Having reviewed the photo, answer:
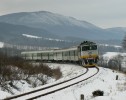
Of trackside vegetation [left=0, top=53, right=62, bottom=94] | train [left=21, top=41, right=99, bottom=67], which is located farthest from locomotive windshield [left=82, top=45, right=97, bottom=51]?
trackside vegetation [left=0, top=53, right=62, bottom=94]

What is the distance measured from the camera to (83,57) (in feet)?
185

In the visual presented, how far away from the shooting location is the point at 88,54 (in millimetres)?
56531

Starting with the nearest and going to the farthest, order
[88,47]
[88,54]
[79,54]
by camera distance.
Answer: [88,54]
[88,47]
[79,54]

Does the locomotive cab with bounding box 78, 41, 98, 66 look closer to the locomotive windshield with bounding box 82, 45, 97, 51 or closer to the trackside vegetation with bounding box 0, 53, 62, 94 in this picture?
the locomotive windshield with bounding box 82, 45, 97, 51

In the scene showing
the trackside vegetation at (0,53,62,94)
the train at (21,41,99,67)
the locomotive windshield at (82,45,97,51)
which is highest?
the locomotive windshield at (82,45,97,51)

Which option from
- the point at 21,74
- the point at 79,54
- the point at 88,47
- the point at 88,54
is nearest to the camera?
the point at 21,74

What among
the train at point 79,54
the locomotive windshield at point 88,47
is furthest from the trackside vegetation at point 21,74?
the locomotive windshield at point 88,47

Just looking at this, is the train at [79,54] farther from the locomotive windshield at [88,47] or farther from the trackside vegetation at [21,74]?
the trackside vegetation at [21,74]

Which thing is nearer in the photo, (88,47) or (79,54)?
(88,47)

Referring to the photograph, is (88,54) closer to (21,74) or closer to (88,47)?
(88,47)

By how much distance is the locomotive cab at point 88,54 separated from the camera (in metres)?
56.0

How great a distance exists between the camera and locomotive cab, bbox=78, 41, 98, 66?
2205 inches

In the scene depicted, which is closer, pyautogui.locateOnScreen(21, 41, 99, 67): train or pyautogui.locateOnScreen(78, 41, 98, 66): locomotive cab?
pyautogui.locateOnScreen(78, 41, 98, 66): locomotive cab

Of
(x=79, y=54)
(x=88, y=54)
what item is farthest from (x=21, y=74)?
(x=79, y=54)
